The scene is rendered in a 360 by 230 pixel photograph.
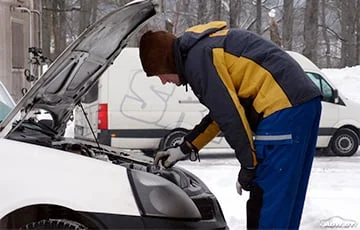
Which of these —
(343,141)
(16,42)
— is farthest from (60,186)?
(343,141)

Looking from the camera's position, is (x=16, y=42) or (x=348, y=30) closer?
(x=16, y=42)

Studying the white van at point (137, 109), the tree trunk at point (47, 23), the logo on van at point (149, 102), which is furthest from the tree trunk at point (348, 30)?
the logo on van at point (149, 102)

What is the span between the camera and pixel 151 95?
12.6 meters

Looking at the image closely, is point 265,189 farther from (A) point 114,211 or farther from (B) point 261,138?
(A) point 114,211

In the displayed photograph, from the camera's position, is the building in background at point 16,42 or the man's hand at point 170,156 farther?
the building in background at point 16,42

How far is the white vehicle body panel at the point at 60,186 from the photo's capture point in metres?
3.75

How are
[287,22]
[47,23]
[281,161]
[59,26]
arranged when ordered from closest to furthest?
[281,161] → [47,23] → [287,22] → [59,26]

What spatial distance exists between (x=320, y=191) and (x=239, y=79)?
5278 millimetres

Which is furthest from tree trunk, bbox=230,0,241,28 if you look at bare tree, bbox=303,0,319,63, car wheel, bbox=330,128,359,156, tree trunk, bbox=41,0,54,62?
car wheel, bbox=330,128,359,156

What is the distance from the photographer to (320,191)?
9.04 metres

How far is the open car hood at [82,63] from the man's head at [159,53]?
0.74 feet

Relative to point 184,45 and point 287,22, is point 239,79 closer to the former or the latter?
point 184,45

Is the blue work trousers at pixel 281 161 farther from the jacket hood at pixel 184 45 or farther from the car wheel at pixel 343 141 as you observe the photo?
the car wheel at pixel 343 141

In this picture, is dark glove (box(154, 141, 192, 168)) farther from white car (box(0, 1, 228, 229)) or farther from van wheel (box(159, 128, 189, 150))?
van wheel (box(159, 128, 189, 150))
